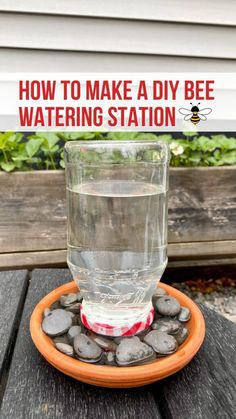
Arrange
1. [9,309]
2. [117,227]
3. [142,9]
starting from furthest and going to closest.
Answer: [142,9] → [9,309] → [117,227]

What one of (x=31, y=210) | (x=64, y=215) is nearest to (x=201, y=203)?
(x=64, y=215)

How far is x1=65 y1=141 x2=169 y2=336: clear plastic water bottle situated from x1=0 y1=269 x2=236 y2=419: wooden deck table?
10 cm

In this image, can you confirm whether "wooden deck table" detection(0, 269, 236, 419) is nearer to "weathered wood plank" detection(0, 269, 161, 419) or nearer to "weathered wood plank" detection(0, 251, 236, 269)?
"weathered wood plank" detection(0, 269, 161, 419)

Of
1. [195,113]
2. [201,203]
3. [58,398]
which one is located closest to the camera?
[58,398]

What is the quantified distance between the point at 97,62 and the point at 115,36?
0.15 m

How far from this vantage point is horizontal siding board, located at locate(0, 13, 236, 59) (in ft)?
5.83

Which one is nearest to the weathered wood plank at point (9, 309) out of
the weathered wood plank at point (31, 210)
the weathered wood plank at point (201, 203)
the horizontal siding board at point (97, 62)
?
the weathered wood plank at point (31, 210)

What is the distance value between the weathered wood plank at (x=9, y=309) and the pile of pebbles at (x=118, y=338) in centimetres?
8

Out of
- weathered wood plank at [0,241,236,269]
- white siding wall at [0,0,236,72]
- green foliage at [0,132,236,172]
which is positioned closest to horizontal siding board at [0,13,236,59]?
white siding wall at [0,0,236,72]

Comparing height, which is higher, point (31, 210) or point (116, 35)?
point (116, 35)

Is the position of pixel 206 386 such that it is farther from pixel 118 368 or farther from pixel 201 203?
pixel 201 203

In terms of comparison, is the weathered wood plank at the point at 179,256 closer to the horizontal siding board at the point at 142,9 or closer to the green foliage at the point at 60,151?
the green foliage at the point at 60,151

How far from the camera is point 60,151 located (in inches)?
63.0

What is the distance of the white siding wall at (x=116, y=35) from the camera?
1.77 meters
